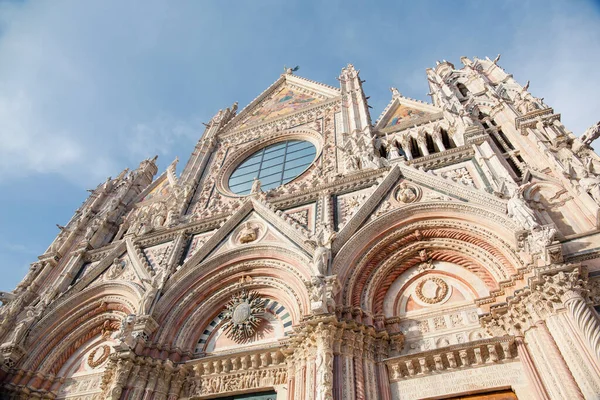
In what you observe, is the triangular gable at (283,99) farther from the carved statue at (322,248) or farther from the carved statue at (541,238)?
the carved statue at (541,238)

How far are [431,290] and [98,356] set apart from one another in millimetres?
7686

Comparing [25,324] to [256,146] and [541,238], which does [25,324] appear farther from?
[541,238]

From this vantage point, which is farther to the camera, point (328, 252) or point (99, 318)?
point (99, 318)

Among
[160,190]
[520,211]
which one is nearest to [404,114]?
[520,211]

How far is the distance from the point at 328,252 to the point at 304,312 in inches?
47.5

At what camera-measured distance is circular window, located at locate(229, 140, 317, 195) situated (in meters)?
13.7

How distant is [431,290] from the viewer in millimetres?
7801

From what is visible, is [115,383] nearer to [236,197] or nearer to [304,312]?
[304,312]

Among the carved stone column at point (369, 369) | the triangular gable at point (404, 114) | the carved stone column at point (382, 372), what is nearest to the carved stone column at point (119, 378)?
the carved stone column at point (369, 369)

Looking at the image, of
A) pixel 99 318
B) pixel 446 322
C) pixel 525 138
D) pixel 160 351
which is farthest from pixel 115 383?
pixel 525 138

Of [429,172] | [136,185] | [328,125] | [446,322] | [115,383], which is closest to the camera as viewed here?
[446,322]

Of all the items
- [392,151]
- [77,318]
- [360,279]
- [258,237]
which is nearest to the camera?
[360,279]

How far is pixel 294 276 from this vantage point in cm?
874

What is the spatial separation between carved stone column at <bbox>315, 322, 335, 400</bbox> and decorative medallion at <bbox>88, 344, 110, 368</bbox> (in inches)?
231
